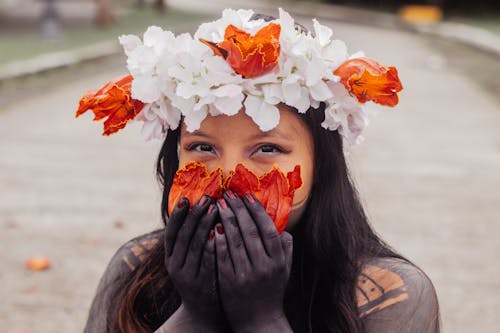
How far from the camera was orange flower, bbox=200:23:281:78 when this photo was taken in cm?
210

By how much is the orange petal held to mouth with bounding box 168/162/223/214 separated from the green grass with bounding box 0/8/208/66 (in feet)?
37.0

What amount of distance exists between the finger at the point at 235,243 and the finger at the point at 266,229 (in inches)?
1.9

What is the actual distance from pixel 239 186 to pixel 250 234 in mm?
158

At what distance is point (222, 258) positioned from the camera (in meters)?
1.99

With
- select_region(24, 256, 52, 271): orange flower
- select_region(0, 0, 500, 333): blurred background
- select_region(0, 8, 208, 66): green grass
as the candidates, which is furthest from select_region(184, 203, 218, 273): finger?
select_region(0, 8, 208, 66): green grass

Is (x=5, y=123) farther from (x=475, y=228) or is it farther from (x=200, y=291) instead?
(x=200, y=291)

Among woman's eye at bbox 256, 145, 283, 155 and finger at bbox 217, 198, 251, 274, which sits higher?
woman's eye at bbox 256, 145, 283, 155

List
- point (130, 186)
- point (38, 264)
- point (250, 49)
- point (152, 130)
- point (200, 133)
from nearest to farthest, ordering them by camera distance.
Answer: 1. point (250, 49)
2. point (200, 133)
3. point (152, 130)
4. point (38, 264)
5. point (130, 186)

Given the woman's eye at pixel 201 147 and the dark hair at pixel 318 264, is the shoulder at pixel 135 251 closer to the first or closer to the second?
the dark hair at pixel 318 264

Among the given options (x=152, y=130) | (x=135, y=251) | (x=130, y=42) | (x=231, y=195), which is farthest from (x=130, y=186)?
(x=231, y=195)

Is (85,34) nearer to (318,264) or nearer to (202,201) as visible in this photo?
(318,264)

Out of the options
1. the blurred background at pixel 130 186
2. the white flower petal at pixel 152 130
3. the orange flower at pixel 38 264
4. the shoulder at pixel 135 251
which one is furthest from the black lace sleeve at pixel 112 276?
the orange flower at pixel 38 264

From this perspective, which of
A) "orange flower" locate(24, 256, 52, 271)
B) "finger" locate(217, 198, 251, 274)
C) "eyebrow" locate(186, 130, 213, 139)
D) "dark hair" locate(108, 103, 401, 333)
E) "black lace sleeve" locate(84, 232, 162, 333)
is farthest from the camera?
"orange flower" locate(24, 256, 52, 271)

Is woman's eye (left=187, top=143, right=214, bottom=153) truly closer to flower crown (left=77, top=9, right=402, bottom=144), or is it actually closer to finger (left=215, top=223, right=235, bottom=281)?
flower crown (left=77, top=9, right=402, bottom=144)
